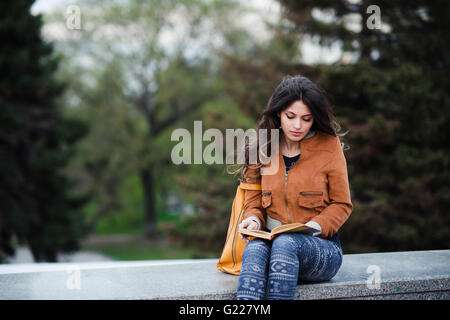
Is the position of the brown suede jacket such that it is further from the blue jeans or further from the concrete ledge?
the concrete ledge

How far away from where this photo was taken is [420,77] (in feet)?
22.4

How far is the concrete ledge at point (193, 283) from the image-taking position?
2338 millimetres

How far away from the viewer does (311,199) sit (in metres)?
2.46

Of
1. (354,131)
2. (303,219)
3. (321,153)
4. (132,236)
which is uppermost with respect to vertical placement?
(354,131)

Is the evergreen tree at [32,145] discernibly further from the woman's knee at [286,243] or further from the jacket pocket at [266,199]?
the woman's knee at [286,243]

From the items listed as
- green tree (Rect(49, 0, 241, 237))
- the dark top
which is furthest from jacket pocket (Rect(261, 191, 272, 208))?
green tree (Rect(49, 0, 241, 237))

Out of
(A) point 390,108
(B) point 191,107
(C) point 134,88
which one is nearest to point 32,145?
(C) point 134,88

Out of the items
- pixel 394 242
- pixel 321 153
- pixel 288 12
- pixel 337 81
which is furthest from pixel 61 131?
pixel 321 153

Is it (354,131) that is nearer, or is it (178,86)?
(354,131)

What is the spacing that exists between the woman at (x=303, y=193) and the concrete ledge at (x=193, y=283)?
0.19 meters

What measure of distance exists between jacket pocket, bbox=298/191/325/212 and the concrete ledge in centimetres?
47

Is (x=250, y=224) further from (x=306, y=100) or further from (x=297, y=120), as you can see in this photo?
(x=306, y=100)

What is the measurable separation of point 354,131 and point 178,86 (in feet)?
36.6
